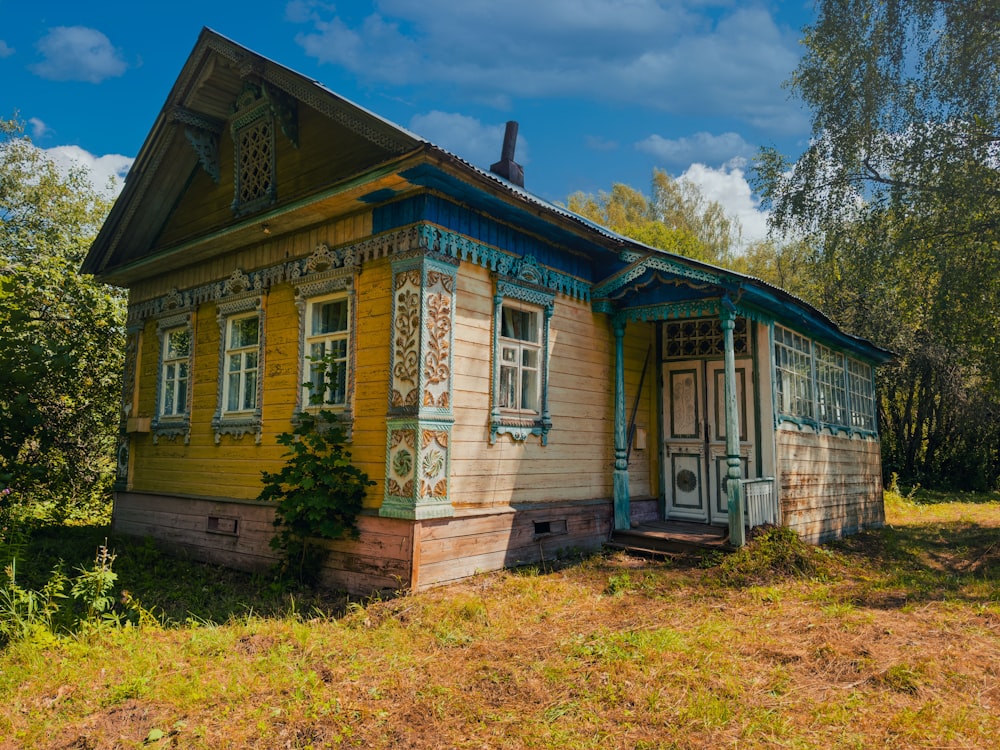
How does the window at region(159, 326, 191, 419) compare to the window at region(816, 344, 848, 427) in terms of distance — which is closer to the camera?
the window at region(159, 326, 191, 419)

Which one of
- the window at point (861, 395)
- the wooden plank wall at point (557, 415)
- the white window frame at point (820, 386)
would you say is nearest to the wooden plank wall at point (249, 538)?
the wooden plank wall at point (557, 415)

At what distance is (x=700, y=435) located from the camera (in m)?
9.78

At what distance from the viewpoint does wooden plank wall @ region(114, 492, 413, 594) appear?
6555mm

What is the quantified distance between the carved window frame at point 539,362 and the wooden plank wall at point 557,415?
82 millimetres

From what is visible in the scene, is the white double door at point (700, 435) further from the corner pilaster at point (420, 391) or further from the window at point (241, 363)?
the window at point (241, 363)

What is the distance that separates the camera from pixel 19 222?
906 inches

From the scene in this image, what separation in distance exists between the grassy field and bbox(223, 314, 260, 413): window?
2528mm

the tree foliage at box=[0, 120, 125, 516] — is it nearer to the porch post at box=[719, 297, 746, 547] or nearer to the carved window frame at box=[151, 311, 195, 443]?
the carved window frame at box=[151, 311, 195, 443]

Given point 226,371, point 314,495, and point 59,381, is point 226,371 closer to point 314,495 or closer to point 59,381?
point 314,495

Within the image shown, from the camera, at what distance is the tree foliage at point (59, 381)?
35.2ft

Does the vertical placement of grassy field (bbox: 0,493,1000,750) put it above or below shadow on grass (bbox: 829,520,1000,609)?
below

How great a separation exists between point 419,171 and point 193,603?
4.86m

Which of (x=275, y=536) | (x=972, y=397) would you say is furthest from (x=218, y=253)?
(x=972, y=397)

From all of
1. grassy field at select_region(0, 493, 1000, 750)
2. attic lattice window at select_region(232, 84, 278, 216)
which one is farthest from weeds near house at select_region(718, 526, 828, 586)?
attic lattice window at select_region(232, 84, 278, 216)
